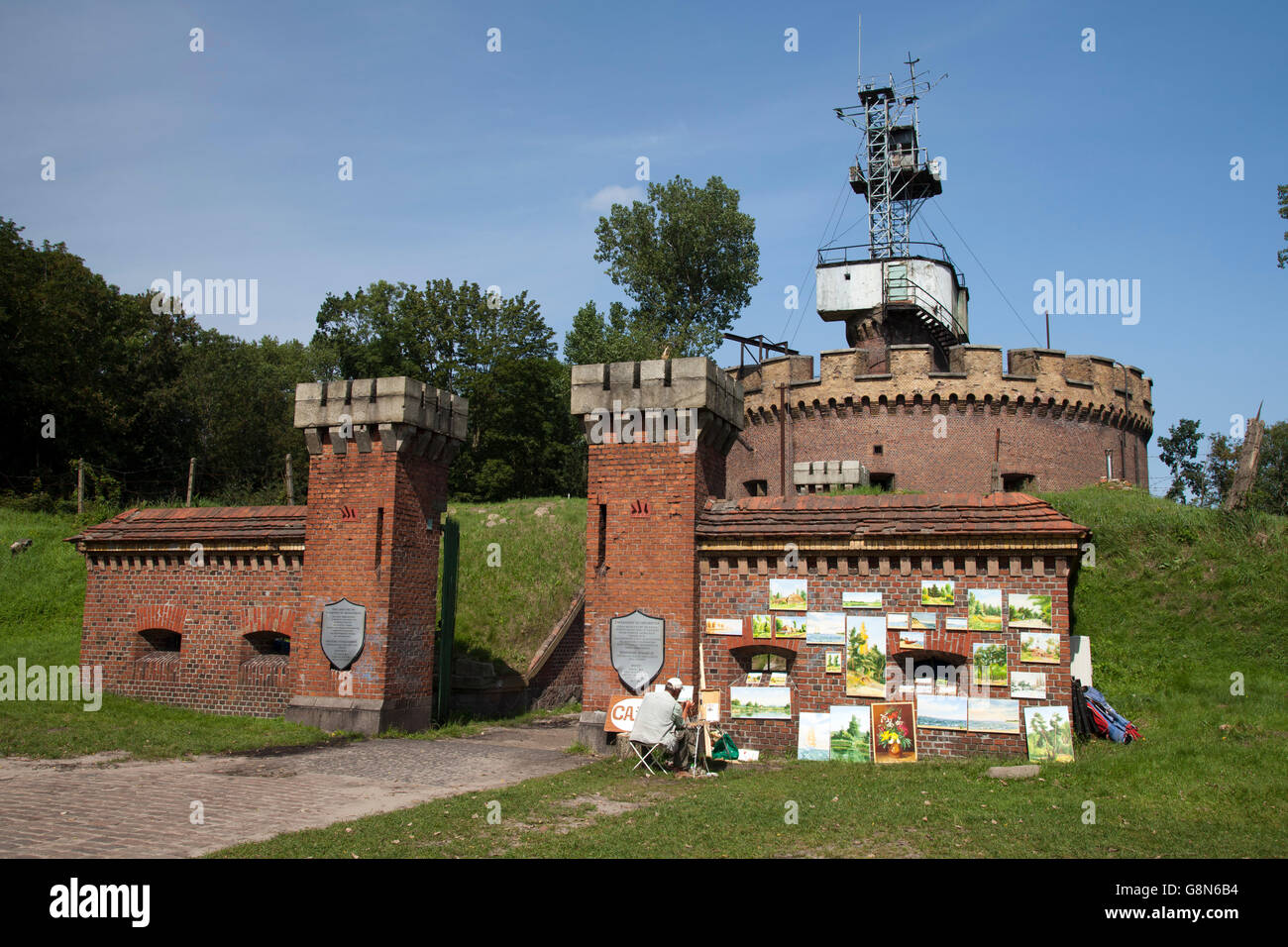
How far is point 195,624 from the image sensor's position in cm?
1573

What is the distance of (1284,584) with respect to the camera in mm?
16859

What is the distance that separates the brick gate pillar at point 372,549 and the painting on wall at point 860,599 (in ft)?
23.7

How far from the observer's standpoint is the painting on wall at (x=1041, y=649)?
444 inches

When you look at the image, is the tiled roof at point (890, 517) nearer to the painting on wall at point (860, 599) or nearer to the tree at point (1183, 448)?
the painting on wall at point (860, 599)

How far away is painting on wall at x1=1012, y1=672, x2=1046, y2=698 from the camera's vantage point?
37.0ft

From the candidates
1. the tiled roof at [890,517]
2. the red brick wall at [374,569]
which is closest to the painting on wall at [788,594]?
the tiled roof at [890,517]

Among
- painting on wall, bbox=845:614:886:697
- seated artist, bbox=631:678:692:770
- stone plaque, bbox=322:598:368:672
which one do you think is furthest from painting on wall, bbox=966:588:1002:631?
stone plaque, bbox=322:598:368:672

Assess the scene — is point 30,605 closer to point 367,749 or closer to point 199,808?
point 367,749

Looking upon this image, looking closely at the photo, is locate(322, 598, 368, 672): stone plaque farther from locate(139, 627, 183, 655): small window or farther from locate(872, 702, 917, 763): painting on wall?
locate(872, 702, 917, 763): painting on wall

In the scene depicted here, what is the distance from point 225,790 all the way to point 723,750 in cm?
605

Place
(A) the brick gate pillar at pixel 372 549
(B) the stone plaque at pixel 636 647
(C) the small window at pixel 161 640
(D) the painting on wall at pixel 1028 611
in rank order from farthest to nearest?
1. (C) the small window at pixel 161 640
2. (A) the brick gate pillar at pixel 372 549
3. (B) the stone plaque at pixel 636 647
4. (D) the painting on wall at pixel 1028 611

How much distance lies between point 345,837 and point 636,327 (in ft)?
131

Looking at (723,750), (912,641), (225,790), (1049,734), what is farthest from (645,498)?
(225,790)
